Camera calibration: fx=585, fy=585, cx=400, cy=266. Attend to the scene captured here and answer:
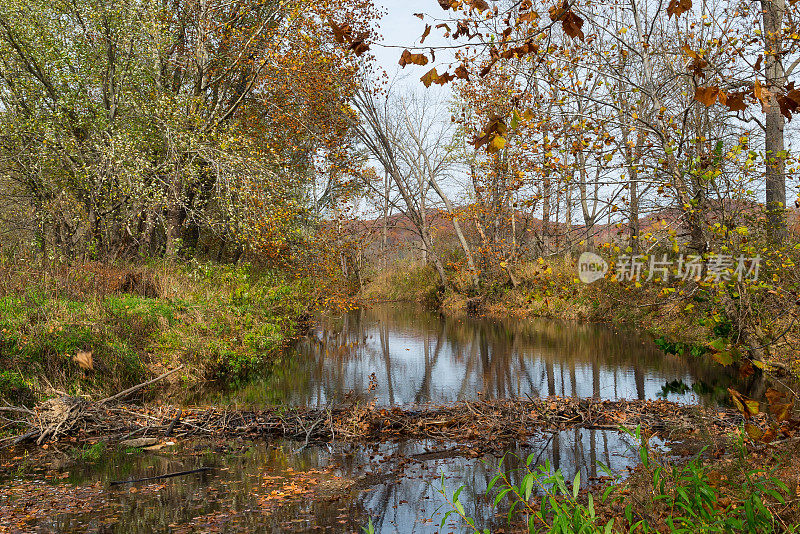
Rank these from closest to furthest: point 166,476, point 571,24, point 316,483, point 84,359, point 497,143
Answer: point 497,143 < point 571,24 < point 316,483 < point 166,476 < point 84,359

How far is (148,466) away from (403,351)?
31.0ft

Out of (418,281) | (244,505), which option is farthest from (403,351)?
(418,281)

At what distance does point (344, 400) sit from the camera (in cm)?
1022

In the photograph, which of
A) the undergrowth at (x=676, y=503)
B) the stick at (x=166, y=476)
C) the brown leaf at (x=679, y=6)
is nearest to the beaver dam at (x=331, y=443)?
the stick at (x=166, y=476)

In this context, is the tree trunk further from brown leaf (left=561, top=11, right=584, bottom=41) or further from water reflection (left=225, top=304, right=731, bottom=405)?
brown leaf (left=561, top=11, right=584, bottom=41)

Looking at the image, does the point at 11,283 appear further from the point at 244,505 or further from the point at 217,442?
the point at 244,505

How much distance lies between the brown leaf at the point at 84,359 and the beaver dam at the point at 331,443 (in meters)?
0.86

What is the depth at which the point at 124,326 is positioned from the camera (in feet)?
34.7

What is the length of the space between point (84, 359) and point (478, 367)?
7953mm

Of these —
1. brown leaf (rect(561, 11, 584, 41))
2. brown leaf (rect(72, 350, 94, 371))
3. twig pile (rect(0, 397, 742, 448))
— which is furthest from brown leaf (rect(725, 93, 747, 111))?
brown leaf (rect(72, 350, 94, 371))

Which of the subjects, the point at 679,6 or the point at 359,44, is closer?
the point at 679,6

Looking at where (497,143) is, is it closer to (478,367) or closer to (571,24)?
(571,24)

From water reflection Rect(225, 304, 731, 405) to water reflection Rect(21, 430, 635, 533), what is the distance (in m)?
2.77

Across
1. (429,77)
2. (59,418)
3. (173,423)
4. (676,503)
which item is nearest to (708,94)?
(429,77)
